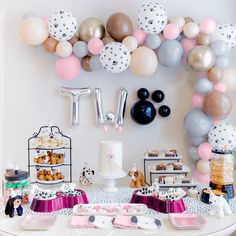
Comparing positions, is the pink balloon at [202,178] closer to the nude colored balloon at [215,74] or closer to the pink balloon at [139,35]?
the nude colored balloon at [215,74]

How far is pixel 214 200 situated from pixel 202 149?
507mm

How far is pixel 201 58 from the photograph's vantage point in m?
1.86

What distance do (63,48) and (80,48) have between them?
3.5 inches

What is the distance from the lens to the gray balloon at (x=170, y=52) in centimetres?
188

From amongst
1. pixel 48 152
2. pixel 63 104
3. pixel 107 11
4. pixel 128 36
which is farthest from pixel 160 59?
pixel 48 152

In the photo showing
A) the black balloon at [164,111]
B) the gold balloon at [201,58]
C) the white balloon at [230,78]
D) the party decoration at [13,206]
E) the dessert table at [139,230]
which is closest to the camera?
the dessert table at [139,230]

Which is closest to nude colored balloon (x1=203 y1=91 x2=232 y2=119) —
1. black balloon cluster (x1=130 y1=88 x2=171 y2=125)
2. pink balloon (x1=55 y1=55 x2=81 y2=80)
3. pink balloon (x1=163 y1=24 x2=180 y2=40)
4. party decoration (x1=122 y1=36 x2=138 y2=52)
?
black balloon cluster (x1=130 y1=88 x2=171 y2=125)

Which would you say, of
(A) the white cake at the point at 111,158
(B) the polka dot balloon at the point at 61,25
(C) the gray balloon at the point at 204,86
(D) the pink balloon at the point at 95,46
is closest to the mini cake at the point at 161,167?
(A) the white cake at the point at 111,158

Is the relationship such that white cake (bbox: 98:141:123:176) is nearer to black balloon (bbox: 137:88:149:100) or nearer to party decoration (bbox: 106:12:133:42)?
black balloon (bbox: 137:88:149:100)

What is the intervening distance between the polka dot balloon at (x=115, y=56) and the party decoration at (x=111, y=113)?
0.24 m

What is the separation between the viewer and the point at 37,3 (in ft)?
6.72

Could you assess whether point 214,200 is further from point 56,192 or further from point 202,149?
point 56,192

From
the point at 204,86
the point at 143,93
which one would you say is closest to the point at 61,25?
the point at 143,93

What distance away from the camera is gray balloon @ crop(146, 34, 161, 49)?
1.89 m
